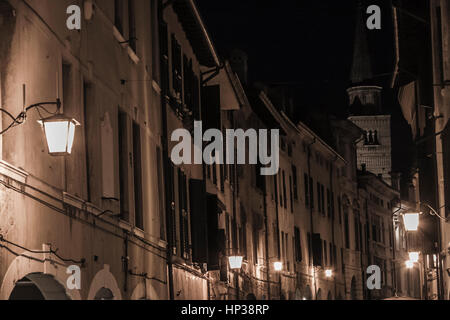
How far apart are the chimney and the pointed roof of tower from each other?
114032mm

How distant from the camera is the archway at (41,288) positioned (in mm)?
13109

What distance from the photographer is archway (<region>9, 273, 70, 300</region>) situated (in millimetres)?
13109

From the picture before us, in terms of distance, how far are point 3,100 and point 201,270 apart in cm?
1800

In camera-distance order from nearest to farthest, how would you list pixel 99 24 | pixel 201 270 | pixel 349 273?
1. pixel 99 24
2. pixel 201 270
3. pixel 349 273

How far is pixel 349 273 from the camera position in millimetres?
68250

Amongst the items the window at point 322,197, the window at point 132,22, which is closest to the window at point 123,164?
the window at point 132,22

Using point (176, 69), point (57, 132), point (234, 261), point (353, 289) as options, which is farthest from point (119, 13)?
point (353, 289)

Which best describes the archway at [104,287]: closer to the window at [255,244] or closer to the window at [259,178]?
the window at [255,244]

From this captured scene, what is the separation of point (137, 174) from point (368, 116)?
138372 millimetres

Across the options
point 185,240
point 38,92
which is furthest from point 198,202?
point 38,92

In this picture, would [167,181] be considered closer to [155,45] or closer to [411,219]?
[155,45]

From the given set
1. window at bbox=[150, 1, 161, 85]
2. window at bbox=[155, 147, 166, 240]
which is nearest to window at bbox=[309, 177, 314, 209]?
window at bbox=[150, 1, 161, 85]

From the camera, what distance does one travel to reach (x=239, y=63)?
45.9m
